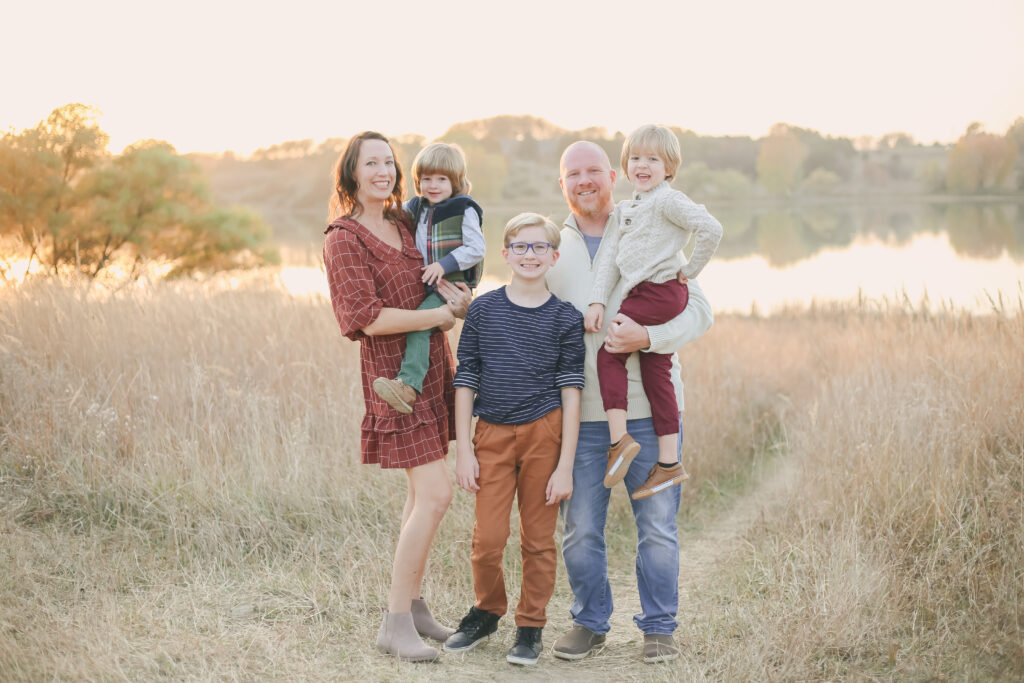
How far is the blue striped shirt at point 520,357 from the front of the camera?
332cm

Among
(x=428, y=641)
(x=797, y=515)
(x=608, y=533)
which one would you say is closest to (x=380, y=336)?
(x=428, y=641)

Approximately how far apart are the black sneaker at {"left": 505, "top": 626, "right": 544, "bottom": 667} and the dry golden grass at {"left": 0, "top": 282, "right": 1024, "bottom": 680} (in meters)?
0.15

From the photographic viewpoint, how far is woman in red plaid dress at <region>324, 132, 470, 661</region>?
10.7 ft

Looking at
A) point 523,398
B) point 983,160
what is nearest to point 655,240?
point 523,398

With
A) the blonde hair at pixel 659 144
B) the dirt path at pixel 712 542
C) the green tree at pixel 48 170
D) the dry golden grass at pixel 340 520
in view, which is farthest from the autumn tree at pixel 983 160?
the green tree at pixel 48 170

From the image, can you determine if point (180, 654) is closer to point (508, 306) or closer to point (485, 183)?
point (508, 306)

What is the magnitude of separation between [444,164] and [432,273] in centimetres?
48

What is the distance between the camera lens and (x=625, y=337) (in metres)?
3.26

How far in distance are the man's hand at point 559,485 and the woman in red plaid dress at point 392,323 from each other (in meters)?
0.46

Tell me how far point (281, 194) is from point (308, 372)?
59165 millimetres


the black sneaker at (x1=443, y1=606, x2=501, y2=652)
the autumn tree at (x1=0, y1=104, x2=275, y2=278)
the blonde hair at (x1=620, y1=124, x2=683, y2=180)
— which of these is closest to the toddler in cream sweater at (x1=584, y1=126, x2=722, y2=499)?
the blonde hair at (x1=620, y1=124, x2=683, y2=180)

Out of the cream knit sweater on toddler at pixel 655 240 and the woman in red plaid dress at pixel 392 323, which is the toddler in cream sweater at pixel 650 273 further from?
the woman in red plaid dress at pixel 392 323

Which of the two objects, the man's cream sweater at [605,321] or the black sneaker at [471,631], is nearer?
the man's cream sweater at [605,321]

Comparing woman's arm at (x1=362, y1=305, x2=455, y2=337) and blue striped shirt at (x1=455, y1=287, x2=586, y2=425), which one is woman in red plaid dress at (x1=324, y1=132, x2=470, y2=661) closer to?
woman's arm at (x1=362, y1=305, x2=455, y2=337)
